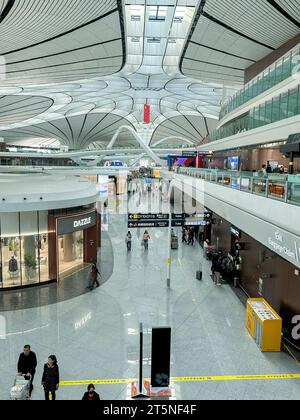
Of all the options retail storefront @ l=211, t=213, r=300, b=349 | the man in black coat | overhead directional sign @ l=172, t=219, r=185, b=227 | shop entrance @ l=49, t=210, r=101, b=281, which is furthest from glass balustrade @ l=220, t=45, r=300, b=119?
the man in black coat

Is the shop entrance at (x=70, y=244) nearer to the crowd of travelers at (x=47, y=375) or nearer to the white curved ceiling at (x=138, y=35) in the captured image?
the crowd of travelers at (x=47, y=375)

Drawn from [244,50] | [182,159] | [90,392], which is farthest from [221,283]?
[182,159]

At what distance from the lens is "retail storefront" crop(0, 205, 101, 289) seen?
13438 mm

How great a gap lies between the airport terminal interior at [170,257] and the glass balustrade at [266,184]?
0.05 m

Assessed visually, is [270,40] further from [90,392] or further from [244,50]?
[90,392]

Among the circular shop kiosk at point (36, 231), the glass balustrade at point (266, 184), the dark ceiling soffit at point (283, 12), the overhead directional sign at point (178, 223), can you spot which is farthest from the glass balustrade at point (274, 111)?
the circular shop kiosk at point (36, 231)

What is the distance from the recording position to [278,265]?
→ 35.5 feet

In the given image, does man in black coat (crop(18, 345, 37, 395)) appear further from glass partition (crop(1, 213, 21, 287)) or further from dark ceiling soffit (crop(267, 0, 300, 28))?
dark ceiling soffit (crop(267, 0, 300, 28))

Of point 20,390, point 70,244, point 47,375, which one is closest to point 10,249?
point 70,244

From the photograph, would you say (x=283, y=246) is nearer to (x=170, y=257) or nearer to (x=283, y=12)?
(x=170, y=257)

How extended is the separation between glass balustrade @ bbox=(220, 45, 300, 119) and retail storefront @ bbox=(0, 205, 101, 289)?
10400 millimetres

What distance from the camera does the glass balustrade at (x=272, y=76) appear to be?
12.3 meters

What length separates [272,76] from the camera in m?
15.1
